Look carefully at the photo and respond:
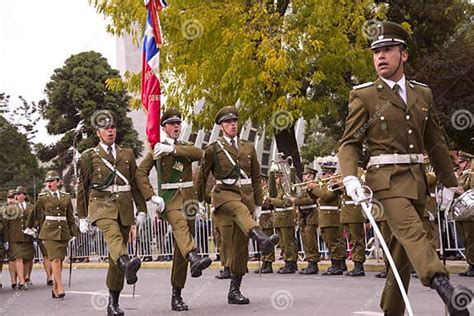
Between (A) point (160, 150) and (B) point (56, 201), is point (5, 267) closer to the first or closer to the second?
(B) point (56, 201)

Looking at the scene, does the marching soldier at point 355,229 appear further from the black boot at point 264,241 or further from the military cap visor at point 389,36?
the military cap visor at point 389,36

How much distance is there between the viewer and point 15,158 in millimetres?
40094

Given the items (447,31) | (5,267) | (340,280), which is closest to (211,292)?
(340,280)

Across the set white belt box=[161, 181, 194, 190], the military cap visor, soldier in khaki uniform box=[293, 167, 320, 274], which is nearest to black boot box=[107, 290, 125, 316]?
white belt box=[161, 181, 194, 190]

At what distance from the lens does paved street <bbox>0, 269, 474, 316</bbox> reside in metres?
9.50

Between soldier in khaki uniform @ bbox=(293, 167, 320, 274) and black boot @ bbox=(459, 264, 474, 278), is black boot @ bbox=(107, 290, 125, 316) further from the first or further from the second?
soldier in khaki uniform @ bbox=(293, 167, 320, 274)

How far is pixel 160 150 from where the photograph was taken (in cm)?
992

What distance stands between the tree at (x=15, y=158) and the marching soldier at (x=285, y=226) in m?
24.3

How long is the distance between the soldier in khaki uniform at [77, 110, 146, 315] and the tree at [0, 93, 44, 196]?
29702 millimetres

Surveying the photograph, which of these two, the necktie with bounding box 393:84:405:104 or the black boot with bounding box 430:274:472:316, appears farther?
the necktie with bounding box 393:84:405:104

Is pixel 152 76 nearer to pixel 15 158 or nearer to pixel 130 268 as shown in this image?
pixel 130 268

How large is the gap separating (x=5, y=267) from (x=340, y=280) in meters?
17.6

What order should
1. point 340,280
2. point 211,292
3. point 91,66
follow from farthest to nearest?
1. point 91,66
2. point 340,280
3. point 211,292

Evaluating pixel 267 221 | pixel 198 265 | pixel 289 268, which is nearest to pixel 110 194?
pixel 198 265
